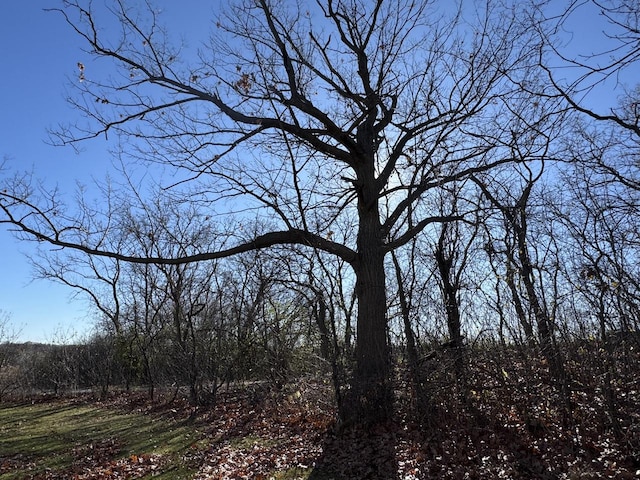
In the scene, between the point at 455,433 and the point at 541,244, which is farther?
the point at 541,244

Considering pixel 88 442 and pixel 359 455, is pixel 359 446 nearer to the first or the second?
pixel 359 455

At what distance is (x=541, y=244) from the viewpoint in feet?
25.5

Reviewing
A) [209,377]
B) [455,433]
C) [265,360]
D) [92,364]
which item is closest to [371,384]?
[455,433]

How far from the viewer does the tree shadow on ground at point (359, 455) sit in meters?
6.32

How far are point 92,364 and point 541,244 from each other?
26.5 m

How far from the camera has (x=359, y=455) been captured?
22.6 feet

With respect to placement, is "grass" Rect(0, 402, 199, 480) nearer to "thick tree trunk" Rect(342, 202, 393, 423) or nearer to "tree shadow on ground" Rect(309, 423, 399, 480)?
"tree shadow on ground" Rect(309, 423, 399, 480)

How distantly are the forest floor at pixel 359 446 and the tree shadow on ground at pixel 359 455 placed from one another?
17mm

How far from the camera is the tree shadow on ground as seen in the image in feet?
20.7

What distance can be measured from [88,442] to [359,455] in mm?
7637

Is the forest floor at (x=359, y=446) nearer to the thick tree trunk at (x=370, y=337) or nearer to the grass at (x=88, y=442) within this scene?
the grass at (x=88, y=442)

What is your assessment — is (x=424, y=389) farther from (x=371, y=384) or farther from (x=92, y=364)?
(x=92, y=364)

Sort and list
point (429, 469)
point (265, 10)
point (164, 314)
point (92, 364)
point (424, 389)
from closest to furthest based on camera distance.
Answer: point (429, 469) < point (424, 389) < point (265, 10) < point (164, 314) < point (92, 364)

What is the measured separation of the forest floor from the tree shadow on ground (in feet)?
0.06
